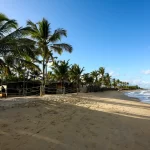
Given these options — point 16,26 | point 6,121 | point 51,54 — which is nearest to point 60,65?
point 51,54

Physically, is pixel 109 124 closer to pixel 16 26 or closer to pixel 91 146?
pixel 91 146

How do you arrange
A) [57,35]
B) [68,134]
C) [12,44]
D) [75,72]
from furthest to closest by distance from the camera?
1. [75,72]
2. [57,35]
3. [12,44]
4. [68,134]

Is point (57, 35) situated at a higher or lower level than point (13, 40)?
higher

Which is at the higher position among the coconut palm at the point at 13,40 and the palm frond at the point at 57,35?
the palm frond at the point at 57,35

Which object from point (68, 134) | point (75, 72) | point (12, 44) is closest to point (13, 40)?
point (12, 44)

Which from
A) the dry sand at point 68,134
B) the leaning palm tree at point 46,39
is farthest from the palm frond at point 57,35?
the dry sand at point 68,134

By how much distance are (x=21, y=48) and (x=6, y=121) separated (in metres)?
5.50

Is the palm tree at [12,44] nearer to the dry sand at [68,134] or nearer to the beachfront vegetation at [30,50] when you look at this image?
the beachfront vegetation at [30,50]

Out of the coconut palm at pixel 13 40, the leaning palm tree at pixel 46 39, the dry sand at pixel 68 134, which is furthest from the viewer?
the leaning palm tree at pixel 46 39

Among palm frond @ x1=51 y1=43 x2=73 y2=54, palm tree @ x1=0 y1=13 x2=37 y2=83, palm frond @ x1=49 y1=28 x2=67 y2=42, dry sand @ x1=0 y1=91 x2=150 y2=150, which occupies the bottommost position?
dry sand @ x1=0 y1=91 x2=150 y2=150

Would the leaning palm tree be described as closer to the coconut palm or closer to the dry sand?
the coconut palm

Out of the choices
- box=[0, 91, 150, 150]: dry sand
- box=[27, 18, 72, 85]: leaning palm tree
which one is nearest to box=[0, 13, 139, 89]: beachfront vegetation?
box=[27, 18, 72, 85]: leaning palm tree

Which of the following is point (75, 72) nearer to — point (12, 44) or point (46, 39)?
point (46, 39)

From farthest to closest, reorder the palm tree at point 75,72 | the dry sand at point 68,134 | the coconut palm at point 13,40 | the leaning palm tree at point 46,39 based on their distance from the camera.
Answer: the palm tree at point 75,72 < the leaning palm tree at point 46,39 < the coconut palm at point 13,40 < the dry sand at point 68,134
